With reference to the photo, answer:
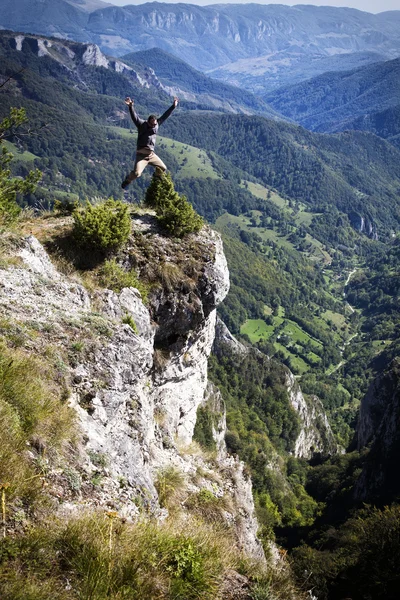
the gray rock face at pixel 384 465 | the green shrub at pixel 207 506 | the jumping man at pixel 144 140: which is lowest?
the gray rock face at pixel 384 465

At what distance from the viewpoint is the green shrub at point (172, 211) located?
17.5 meters

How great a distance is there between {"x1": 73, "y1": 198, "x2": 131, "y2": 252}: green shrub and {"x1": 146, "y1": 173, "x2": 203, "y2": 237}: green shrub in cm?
237

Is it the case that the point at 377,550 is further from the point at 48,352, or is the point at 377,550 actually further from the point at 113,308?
the point at 48,352

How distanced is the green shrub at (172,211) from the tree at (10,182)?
16.9 feet

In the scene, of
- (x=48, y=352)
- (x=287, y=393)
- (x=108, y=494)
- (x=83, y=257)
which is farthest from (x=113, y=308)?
(x=287, y=393)

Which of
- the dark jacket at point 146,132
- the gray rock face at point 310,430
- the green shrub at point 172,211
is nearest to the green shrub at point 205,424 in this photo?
the green shrub at point 172,211

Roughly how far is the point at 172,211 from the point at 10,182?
6.58 metres

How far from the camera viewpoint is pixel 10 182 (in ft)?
51.7

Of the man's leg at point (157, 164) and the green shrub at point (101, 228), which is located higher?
the man's leg at point (157, 164)

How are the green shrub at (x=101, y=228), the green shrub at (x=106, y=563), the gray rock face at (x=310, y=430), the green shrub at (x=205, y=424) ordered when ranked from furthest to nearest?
the gray rock face at (x=310, y=430) → the green shrub at (x=205, y=424) → the green shrub at (x=101, y=228) → the green shrub at (x=106, y=563)

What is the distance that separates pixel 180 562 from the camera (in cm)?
556

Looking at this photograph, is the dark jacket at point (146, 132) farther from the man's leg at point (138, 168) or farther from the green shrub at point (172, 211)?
the green shrub at point (172, 211)

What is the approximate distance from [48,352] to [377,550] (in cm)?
1675

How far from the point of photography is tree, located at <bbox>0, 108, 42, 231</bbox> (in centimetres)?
1309
